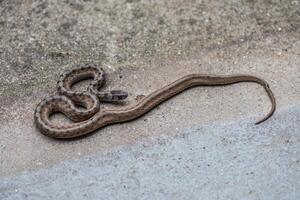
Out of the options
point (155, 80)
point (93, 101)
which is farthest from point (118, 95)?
point (155, 80)

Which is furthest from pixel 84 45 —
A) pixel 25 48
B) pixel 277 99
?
pixel 277 99

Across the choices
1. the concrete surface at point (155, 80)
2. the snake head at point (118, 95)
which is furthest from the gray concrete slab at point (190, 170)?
the snake head at point (118, 95)

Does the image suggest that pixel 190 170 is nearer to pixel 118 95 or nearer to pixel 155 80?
pixel 118 95

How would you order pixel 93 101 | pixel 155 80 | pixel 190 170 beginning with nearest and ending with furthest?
pixel 190 170, pixel 93 101, pixel 155 80

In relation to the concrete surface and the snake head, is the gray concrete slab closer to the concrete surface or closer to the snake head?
the concrete surface

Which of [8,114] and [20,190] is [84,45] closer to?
[8,114]

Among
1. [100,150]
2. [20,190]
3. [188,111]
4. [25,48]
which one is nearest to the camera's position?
[20,190]

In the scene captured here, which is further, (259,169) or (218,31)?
(218,31)
